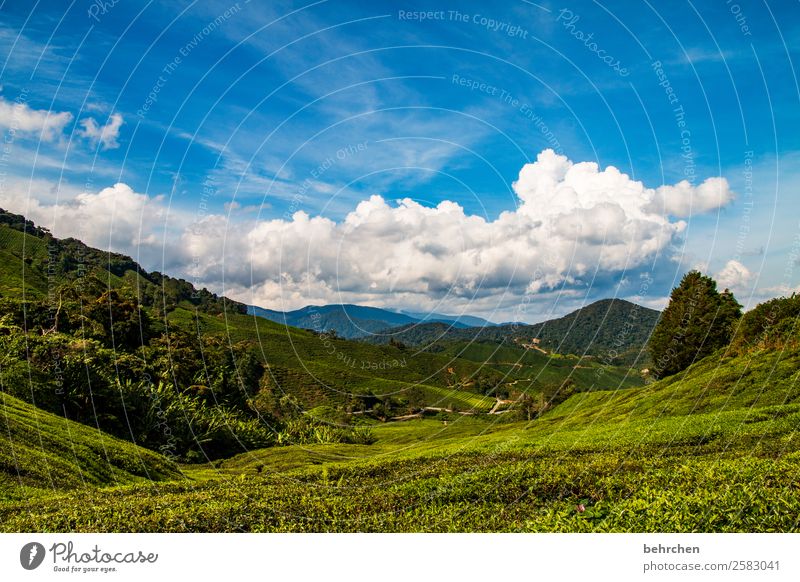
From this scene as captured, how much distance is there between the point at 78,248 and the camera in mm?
139250

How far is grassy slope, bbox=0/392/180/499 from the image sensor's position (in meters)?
14.1

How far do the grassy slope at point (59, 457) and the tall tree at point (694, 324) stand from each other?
A: 147ft

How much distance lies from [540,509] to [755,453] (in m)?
6.77

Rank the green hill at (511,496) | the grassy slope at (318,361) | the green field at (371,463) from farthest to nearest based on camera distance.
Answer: the grassy slope at (318,361) < the green field at (371,463) < the green hill at (511,496)
